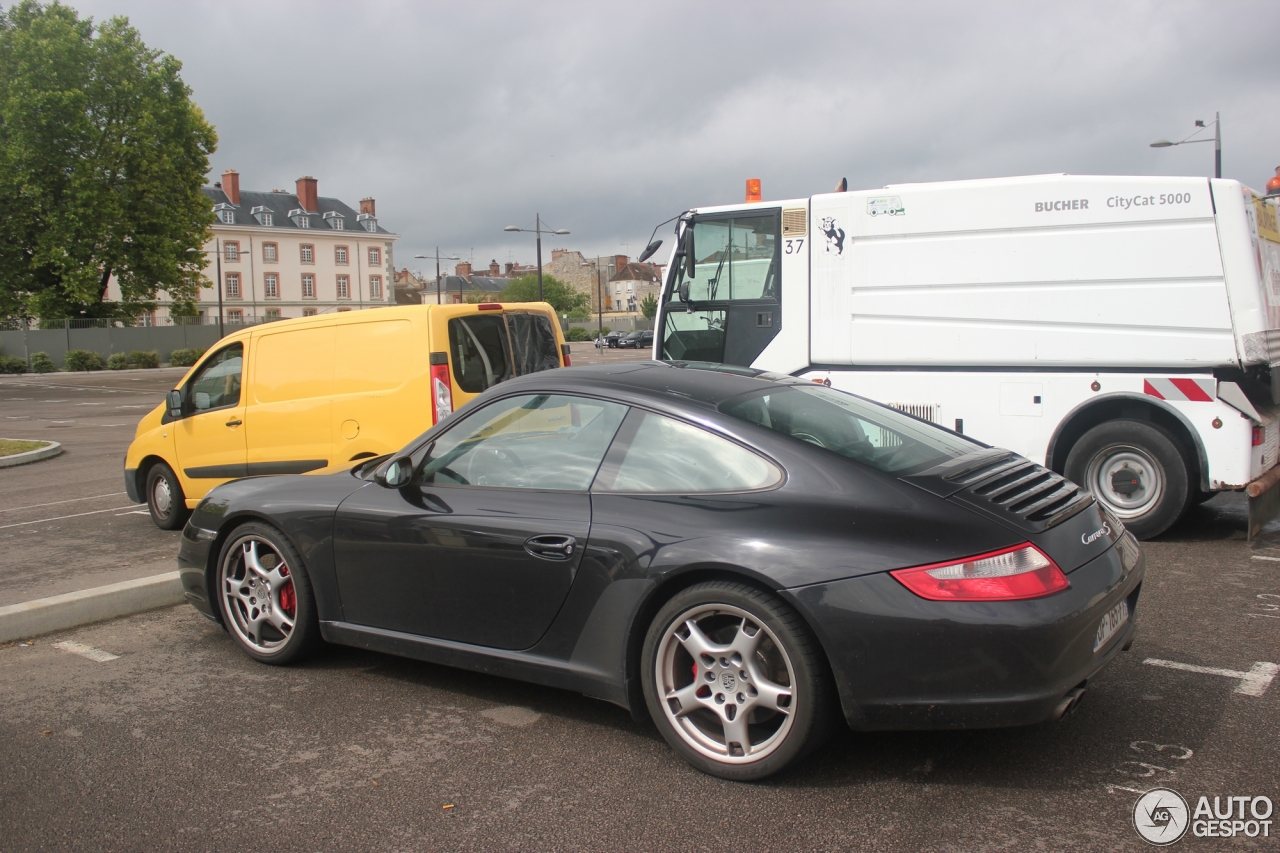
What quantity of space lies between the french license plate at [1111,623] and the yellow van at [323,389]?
4720mm

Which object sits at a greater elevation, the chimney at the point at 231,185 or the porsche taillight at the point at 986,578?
the chimney at the point at 231,185

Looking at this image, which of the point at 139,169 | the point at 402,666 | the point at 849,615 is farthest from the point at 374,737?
the point at 139,169

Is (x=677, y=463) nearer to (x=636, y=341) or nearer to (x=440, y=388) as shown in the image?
(x=440, y=388)

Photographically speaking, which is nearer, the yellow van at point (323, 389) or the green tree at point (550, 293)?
the yellow van at point (323, 389)

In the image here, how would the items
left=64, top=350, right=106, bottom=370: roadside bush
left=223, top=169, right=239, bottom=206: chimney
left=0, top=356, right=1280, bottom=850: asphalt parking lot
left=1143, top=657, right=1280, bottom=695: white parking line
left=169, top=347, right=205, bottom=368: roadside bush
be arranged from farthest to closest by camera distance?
left=223, top=169, right=239, bottom=206: chimney → left=169, top=347, right=205, bottom=368: roadside bush → left=64, top=350, right=106, bottom=370: roadside bush → left=1143, top=657, right=1280, bottom=695: white parking line → left=0, top=356, right=1280, bottom=850: asphalt parking lot

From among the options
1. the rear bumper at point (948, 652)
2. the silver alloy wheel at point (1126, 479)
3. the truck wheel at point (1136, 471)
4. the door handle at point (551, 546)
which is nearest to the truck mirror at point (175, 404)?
the door handle at point (551, 546)

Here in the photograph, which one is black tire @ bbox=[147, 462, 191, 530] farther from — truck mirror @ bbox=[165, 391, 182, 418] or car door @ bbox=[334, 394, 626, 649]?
car door @ bbox=[334, 394, 626, 649]

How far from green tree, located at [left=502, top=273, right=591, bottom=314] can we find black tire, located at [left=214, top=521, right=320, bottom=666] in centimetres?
10399

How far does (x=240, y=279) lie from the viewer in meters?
82.1

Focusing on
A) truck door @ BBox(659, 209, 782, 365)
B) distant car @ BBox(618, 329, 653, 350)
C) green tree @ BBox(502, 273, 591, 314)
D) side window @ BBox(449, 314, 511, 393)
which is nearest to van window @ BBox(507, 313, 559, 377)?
side window @ BBox(449, 314, 511, 393)

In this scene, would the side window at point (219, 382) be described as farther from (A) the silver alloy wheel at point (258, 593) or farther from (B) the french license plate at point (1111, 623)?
(B) the french license plate at point (1111, 623)

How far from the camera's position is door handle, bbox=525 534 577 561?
141 inches

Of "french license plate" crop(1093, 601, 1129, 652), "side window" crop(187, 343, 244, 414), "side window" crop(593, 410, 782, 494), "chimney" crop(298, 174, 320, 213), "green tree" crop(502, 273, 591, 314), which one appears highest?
"chimney" crop(298, 174, 320, 213)

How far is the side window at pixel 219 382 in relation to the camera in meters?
8.20
